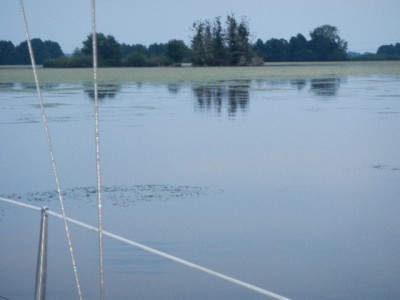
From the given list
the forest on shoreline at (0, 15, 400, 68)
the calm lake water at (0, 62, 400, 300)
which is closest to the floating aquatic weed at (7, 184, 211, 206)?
the calm lake water at (0, 62, 400, 300)

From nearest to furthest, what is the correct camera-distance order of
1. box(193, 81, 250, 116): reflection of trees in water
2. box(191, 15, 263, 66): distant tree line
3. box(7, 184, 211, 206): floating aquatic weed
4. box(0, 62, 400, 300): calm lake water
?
box(0, 62, 400, 300): calm lake water, box(7, 184, 211, 206): floating aquatic weed, box(193, 81, 250, 116): reflection of trees in water, box(191, 15, 263, 66): distant tree line

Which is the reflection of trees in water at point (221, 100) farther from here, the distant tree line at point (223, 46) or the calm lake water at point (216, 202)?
the distant tree line at point (223, 46)

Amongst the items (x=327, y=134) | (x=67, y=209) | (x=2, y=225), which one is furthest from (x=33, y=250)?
(x=327, y=134)

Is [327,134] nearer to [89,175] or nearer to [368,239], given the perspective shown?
[89,175]

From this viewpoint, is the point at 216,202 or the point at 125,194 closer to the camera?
Result: the point at 216,202

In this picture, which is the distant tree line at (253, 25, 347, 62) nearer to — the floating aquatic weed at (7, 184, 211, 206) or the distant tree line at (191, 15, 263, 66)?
the distant tree line at (191, 15, 263, 66)

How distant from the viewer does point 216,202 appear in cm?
1088

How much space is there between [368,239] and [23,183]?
563cm

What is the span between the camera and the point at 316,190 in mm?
11734

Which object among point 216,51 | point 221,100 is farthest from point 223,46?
point 221,100

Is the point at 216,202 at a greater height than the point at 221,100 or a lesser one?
greater

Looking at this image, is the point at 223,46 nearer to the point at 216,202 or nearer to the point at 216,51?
the point at 216,51

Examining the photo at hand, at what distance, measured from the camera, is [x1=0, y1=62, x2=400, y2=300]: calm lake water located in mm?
7586

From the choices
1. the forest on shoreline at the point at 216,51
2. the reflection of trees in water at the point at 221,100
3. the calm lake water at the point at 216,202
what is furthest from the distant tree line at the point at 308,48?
the calm lake water at the point at 216,202
